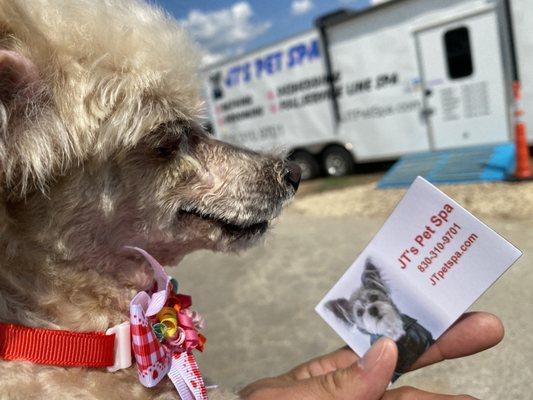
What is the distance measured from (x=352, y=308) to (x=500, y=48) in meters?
6.04

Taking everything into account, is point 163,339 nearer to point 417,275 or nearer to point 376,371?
point 376,371

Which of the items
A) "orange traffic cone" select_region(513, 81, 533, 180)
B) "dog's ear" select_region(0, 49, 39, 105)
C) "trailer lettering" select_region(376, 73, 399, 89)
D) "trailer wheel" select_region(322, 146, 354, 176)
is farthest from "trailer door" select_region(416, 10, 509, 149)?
"dog's ear" select_region(0, 49, 39, 105)

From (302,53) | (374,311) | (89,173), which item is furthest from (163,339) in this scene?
(302,53)

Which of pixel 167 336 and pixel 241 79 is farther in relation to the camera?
pixel 241 79

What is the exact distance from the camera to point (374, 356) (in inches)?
46.0

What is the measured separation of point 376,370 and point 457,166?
225 inches

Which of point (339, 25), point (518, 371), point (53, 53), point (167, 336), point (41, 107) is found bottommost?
point (518, 371)

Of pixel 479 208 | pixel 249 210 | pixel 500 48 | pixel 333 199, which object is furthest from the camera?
pixel 333 199

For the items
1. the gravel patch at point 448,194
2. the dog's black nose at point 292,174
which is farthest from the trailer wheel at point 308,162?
the dog's black nose at point 292,174

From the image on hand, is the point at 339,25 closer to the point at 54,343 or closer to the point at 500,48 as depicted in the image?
the point at 500,48

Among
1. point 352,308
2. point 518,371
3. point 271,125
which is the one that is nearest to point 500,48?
point 271,125

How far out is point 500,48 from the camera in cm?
633

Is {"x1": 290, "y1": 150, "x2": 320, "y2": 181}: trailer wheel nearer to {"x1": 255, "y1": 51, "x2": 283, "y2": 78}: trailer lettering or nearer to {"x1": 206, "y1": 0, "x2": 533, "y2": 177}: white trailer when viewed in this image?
{"x1": 206, "y1": 0, "x2": 533, "y2": 177}: white trailer

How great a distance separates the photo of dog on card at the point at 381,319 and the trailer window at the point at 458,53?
606 centimetres
